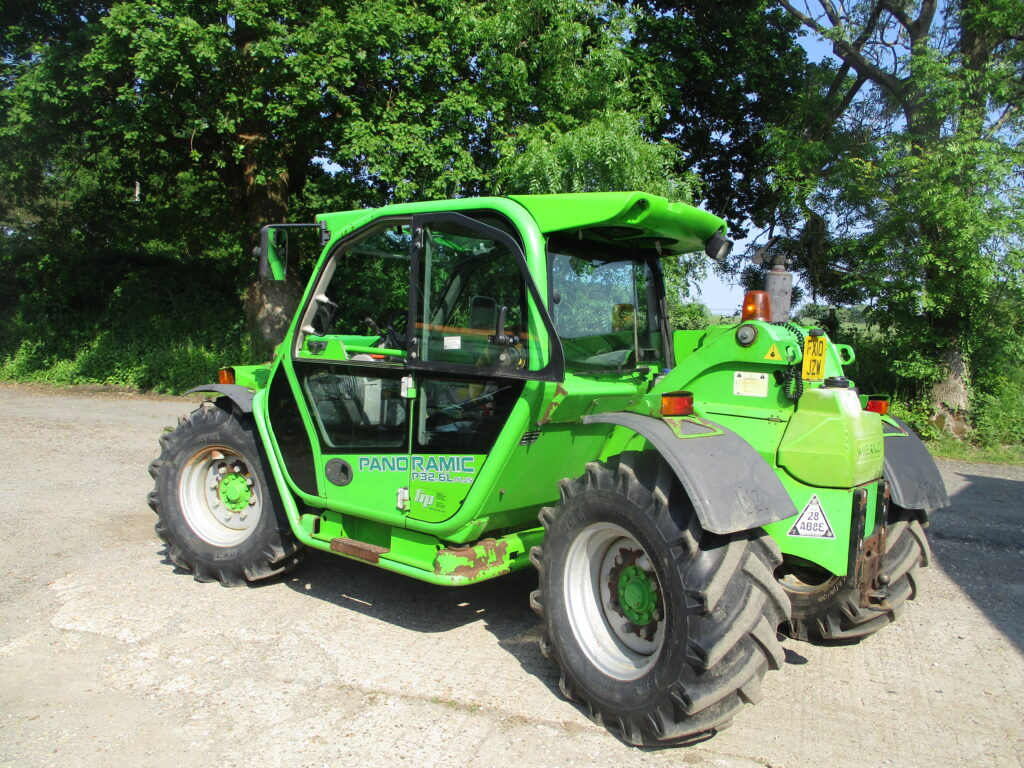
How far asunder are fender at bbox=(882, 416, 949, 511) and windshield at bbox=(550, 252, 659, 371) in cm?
134

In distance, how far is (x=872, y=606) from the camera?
394 cm

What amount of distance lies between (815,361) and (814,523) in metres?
0.73

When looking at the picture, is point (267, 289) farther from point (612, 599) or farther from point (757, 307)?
point (612, 599)

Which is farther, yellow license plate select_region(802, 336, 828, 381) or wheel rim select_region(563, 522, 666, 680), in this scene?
yellow license plate select_region(802, 336, 828, 381)

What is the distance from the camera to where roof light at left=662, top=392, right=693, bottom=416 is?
345 centimetres

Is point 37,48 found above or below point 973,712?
above

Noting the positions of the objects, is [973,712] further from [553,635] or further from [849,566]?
[553,635]

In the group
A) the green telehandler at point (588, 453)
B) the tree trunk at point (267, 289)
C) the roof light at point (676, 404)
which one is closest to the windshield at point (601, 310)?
the green telehandler at point (588, 453)

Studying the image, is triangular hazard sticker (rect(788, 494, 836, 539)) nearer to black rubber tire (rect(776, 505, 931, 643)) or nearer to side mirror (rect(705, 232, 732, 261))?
black rubber tire (rect(776, 505, 931, 643))

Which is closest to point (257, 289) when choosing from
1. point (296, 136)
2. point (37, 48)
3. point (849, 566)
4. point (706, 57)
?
point (296, 136)

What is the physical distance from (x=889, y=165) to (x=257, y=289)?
474 inches

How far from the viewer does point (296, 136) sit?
13.0 metres

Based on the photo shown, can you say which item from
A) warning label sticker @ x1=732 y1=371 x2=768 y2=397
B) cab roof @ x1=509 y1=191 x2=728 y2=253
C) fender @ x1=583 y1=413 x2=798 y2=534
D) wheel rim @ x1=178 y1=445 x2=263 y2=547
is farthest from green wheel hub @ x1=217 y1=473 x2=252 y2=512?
warning label sticker @ x1=732 y1=371 x2=768 y2=397

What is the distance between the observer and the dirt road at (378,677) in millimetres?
3154
